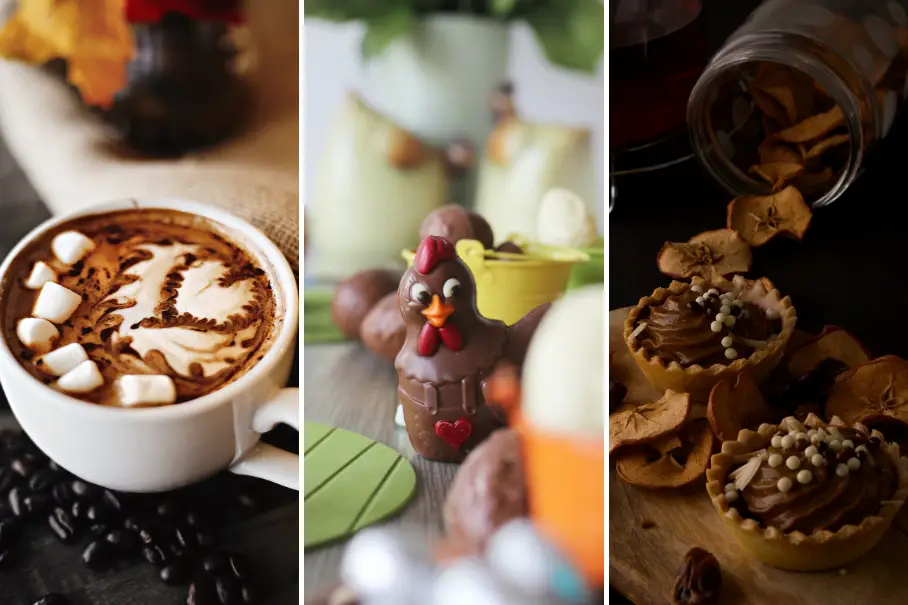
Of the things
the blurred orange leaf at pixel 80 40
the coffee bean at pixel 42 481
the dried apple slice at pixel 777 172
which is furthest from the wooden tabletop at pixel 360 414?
the dried apple slice at pixel 777 172

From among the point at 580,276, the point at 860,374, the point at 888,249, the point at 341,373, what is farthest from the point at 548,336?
the point at 888,249

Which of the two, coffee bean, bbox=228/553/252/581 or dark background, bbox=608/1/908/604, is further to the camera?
dark background, bbox=608/1/908/604

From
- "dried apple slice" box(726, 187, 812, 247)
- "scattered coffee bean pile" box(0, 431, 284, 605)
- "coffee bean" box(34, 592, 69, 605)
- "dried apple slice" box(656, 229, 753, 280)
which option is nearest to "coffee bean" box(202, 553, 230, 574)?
"scattered coffee bean pile" box(0, 431, 284, 605)

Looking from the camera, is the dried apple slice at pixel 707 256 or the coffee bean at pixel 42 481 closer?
the coffee bean at pixel 42 481

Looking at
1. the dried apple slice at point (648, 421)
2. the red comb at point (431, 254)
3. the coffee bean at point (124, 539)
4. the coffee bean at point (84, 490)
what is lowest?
the coffee bean at point (124, 539)

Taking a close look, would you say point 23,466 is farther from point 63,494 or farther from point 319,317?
point 319,317

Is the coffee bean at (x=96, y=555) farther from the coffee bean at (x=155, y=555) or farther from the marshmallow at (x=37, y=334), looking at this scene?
the marshmallow at (x=37, y=334)

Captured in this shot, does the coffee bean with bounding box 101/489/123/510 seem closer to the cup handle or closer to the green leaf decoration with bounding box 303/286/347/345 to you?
the cup handle
